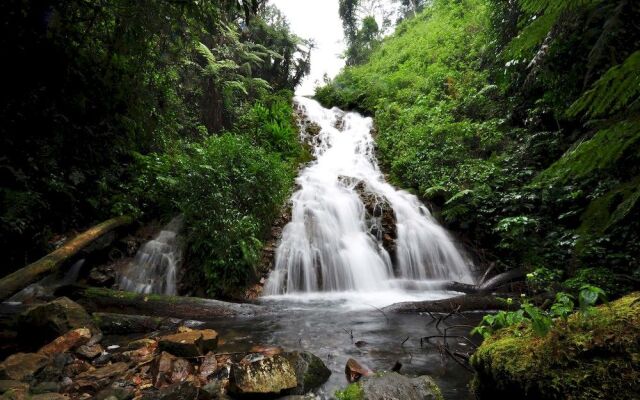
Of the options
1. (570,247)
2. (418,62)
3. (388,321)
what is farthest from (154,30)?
(418,62)

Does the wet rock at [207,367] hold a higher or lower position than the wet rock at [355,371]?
higher

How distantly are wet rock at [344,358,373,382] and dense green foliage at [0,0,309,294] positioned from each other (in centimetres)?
383

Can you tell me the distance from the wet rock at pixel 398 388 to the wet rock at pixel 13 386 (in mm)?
2960

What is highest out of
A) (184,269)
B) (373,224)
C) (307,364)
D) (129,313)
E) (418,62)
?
(418,62)

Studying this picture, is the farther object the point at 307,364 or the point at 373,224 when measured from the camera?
the point at 373,224

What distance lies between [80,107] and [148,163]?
1.80 meters

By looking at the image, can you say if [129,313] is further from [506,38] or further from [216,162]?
[506,38]

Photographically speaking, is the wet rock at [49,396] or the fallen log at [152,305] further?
the fallen log at [152,305]

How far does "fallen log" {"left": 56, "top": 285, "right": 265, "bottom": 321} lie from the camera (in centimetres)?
534

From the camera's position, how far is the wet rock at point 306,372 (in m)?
3.06

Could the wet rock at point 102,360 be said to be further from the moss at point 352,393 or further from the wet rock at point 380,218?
the wet rock at point 380,218

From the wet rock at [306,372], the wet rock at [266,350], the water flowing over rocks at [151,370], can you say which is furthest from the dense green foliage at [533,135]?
the wet rock at [266,350]

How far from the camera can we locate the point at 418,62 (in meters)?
18.5

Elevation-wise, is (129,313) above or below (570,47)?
below
